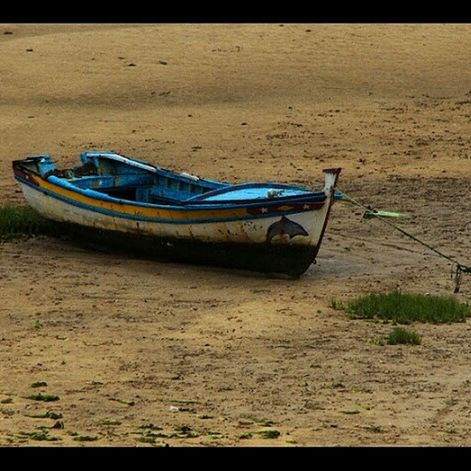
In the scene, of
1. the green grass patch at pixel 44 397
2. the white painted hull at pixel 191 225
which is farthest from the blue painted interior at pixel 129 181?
the green grass patch at pixel 44 397

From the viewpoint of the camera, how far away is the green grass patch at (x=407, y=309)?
12586 mm

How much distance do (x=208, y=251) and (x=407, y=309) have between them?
8.03ft

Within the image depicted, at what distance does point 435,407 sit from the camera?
10133mm

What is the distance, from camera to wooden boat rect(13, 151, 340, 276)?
45.9 ft

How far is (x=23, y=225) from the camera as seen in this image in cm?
1598

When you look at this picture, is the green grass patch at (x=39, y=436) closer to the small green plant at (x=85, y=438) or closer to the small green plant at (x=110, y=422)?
the small green plant at (x=85, y=438)

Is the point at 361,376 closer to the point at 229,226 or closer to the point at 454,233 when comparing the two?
the point at 229,226

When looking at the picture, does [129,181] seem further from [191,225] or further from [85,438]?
[85,438]

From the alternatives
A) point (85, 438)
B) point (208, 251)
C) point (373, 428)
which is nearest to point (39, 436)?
point (85, 438)

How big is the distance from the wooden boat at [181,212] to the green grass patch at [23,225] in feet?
0.91

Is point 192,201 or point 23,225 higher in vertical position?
point 192,201

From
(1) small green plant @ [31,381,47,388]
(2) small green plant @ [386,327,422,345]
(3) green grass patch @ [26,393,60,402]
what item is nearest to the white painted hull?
(2) small green plant @ [386,327,422,345]

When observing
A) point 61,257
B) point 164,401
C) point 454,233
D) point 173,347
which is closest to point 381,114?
point 454,233

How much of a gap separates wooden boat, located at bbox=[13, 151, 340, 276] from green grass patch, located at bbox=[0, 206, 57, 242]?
0.91ft
